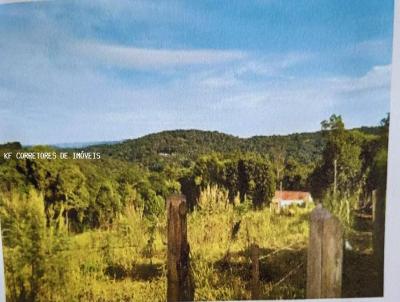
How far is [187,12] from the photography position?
5.66 feet

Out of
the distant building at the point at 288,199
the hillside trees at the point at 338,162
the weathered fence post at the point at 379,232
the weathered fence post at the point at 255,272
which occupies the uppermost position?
the hillside trees at the point at 338,162

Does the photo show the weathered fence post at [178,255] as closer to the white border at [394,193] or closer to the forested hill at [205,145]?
the forested hill at [205,145]

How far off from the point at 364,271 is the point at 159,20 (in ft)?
3.59

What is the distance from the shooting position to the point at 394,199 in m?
1.80

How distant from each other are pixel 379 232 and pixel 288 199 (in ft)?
1.08

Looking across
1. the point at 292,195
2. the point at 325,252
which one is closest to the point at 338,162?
the point at 292,195

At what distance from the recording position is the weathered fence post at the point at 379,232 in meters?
1.82

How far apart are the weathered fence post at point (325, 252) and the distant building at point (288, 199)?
0.05m

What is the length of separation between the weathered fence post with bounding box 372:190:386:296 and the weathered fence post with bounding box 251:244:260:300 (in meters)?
0.40

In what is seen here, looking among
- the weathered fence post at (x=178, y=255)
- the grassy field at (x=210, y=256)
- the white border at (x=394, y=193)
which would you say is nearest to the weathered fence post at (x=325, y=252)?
the grassy field at (x=210, y=256)

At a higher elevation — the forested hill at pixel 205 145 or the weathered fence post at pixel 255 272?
the forested hill at pixel 205 145

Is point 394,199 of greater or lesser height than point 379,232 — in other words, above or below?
above

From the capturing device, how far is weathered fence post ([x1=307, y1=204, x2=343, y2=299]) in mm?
1839

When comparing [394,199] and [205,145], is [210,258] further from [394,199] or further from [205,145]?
[394,199]
